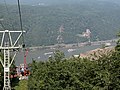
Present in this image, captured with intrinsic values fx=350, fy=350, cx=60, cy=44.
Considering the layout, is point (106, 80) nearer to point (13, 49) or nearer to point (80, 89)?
point (80, 89)

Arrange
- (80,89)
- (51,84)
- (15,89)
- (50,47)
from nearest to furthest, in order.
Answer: (80,89)
(51,84)
(15,89)
(50,47)

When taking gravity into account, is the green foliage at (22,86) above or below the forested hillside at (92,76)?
below

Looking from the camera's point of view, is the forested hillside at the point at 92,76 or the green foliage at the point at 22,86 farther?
the green foliage at the point at 22,86

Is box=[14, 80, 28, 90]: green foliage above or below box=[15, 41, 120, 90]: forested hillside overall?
below

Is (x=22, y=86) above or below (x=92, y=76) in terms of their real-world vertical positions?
below

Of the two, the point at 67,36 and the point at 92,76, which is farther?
the point at 67,36

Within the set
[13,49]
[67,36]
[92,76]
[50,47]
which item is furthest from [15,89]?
[67,36]

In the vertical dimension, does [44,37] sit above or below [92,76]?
below

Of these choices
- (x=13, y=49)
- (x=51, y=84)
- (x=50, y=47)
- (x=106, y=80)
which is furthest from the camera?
(x=50, y=47)

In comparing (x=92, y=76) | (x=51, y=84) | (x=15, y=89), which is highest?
(x=92, y=76)

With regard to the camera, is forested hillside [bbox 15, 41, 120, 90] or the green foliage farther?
the green foliage

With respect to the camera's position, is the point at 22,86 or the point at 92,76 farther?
the point at 22,86
